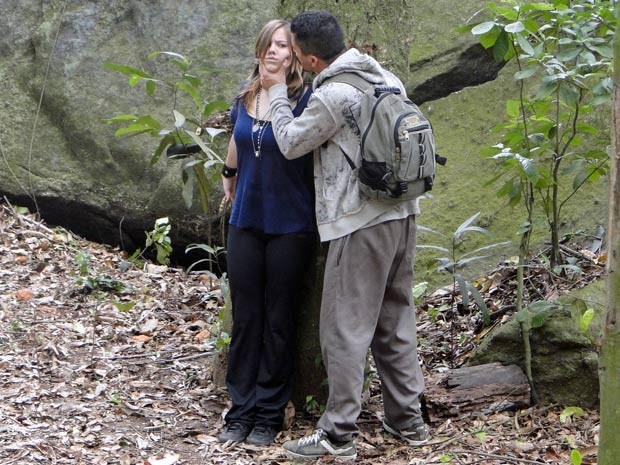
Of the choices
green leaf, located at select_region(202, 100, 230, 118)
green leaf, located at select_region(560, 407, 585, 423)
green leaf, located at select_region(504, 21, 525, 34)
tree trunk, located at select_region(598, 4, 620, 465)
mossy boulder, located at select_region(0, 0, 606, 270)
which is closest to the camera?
tree trunk, located at select_region(598, 4, 620, 465)

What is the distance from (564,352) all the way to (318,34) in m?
2.04

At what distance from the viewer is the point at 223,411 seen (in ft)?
16.0

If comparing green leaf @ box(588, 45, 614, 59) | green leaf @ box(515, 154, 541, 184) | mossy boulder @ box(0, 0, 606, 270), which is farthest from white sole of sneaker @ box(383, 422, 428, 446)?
mossy boulder @ box(0, 0, 606, 270)

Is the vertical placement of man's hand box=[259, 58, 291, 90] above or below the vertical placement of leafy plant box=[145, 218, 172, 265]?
above

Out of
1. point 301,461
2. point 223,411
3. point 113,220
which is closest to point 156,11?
point 113,220

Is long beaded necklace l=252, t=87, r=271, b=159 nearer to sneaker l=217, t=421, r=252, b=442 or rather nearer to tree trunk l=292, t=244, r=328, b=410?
tree trunk l=292, t=244, r=328, b=410

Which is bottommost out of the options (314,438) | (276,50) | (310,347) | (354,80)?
(314,438)

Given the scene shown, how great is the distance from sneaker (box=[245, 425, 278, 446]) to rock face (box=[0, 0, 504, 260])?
3101mm

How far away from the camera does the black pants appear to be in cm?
439

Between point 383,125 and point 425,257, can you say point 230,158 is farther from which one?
point 425,257

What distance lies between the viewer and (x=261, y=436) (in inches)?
176

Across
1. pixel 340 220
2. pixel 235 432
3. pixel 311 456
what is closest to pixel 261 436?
pixel 235 432

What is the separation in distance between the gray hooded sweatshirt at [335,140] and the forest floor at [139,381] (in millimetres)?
1156

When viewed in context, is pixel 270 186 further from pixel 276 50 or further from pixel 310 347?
pixel 310 347
